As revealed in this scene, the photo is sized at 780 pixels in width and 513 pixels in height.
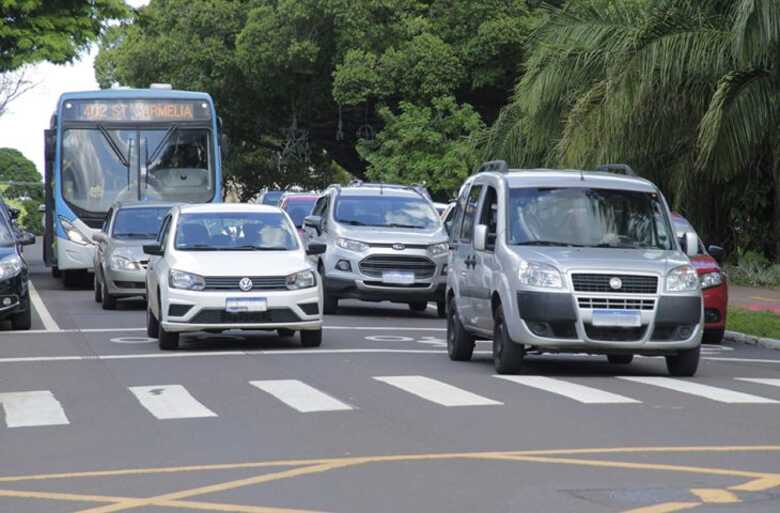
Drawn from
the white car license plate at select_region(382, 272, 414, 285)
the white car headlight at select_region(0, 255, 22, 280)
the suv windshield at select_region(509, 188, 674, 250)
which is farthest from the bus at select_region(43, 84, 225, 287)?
the suv windshield at select_region(509, 188, 674, 250)

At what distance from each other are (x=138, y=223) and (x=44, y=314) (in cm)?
329

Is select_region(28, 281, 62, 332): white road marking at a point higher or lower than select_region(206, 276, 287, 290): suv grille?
lower

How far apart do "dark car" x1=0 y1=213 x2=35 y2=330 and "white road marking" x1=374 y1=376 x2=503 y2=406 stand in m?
7.19

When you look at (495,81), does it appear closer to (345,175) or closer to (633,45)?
(633,45)

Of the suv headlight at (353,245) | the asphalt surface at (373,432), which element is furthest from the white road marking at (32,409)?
the suv headlight at (353,245)

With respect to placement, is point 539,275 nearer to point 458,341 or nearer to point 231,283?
point 458,341

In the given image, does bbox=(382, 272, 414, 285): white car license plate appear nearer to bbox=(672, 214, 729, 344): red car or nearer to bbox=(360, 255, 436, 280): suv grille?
bbox=(360, 255, 436, 280): suv grille

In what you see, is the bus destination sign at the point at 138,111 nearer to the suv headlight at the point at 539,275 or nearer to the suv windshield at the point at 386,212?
the suv windshield at the point at 386,212

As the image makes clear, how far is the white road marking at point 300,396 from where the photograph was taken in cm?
1358

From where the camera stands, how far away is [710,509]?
8828 millimetres

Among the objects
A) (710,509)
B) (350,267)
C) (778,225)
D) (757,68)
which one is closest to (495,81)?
(778,225)

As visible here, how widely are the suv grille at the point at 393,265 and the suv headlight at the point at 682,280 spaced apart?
9.71 meters

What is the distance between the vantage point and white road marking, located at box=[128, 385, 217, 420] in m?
13.2

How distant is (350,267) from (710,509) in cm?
1724
